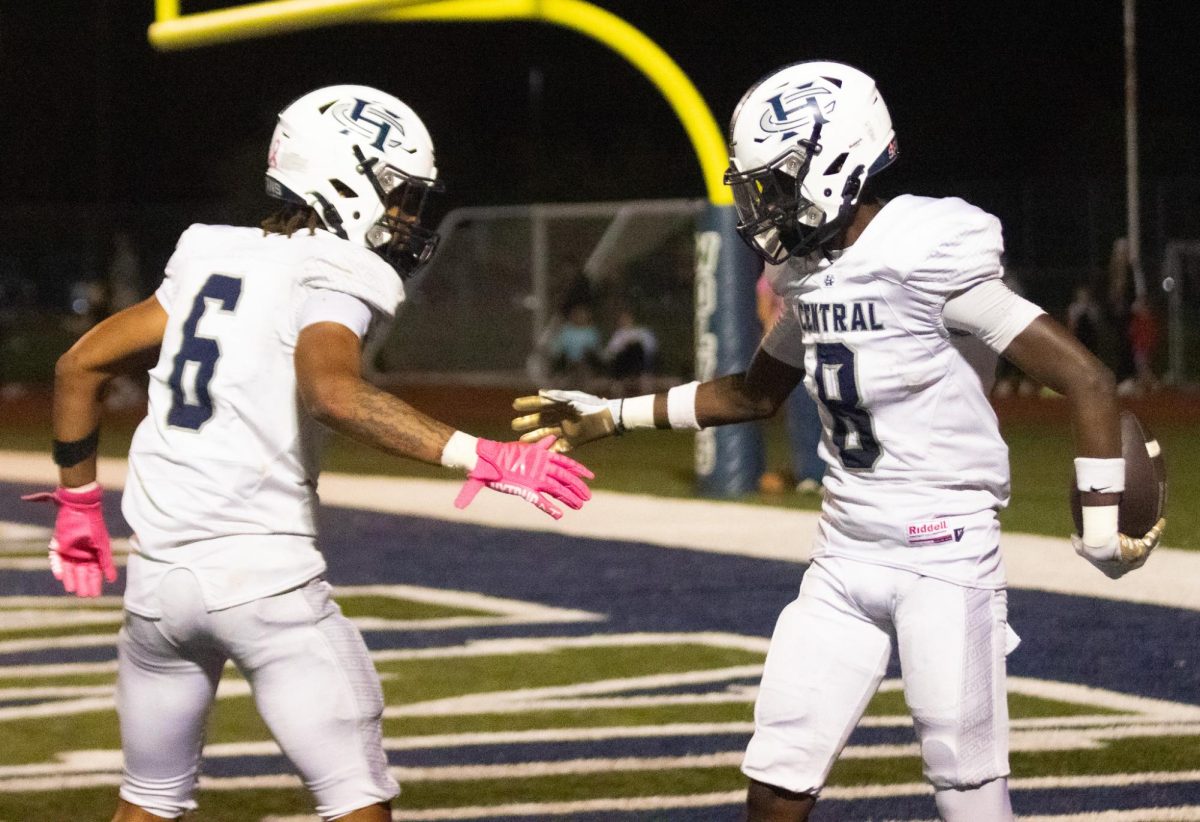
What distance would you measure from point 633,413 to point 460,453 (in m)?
1.00

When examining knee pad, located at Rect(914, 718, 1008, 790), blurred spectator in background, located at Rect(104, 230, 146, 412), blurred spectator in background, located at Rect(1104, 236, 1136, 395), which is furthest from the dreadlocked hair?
blurred spectator in background, located at Rect(1104, 236, 1136, 395)

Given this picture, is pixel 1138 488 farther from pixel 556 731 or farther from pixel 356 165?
pixel 556 731

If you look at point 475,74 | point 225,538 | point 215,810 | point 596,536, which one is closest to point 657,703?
point 215,810

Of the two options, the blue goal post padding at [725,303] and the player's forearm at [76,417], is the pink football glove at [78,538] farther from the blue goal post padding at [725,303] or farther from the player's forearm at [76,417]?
the blue goal post padding at [725,303]

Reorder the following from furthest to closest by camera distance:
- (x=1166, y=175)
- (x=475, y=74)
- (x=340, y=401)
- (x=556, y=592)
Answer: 1. (x=475, y=74)
2. (x=1166, y=175)
3. (x=556, y=592)
4. (x=340, y=401)

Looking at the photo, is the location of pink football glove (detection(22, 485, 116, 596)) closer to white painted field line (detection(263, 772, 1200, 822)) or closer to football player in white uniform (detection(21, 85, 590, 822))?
football player in white uniform (detection(21, 85, 590, 822))

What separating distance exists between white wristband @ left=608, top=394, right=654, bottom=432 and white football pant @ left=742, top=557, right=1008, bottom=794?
69 cm

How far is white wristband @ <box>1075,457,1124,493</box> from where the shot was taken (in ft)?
12.5

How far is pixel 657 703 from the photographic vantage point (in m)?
6.37

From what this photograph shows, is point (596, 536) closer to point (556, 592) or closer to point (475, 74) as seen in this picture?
point (556, 592)

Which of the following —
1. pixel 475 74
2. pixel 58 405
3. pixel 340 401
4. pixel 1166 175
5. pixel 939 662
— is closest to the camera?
pixel 340 401

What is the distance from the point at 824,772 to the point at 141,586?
1.31 meters

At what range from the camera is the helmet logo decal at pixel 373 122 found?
3.93 meters

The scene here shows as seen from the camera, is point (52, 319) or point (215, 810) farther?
point (52, 319)
